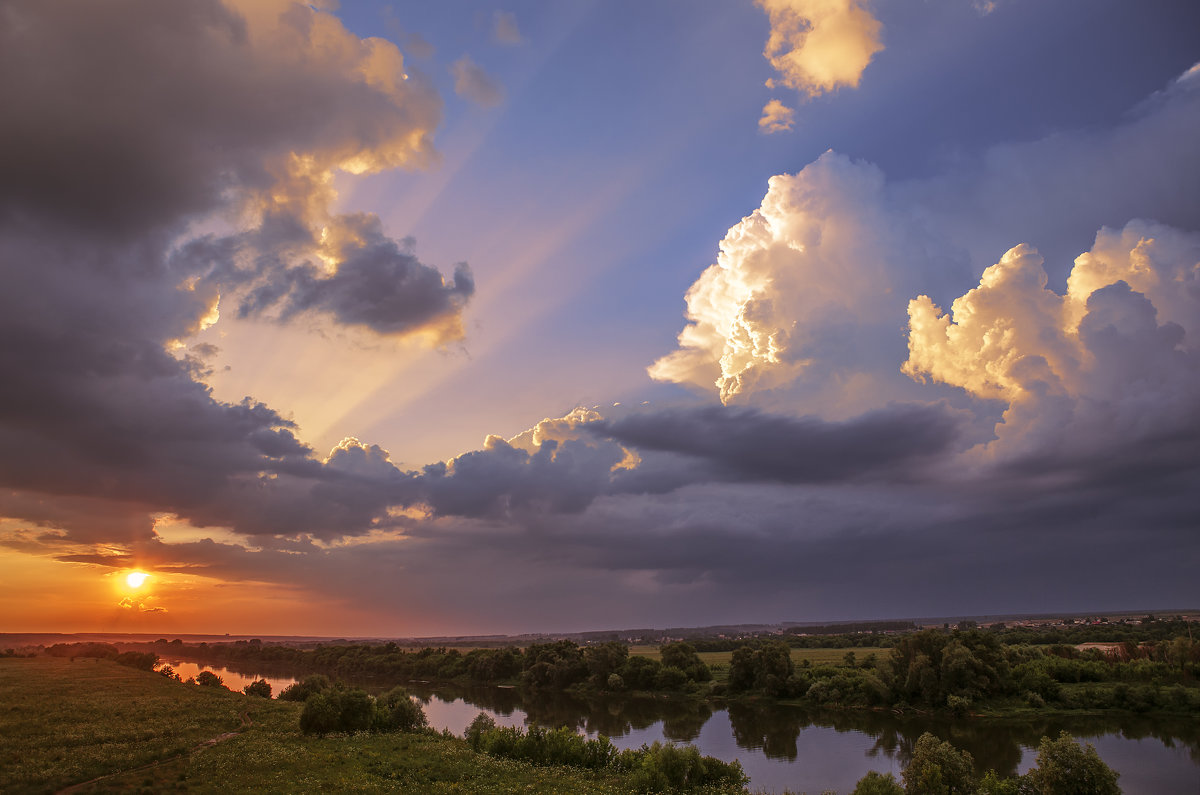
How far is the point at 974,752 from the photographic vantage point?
61.5m

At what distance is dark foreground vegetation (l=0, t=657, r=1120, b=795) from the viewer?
37875 mm

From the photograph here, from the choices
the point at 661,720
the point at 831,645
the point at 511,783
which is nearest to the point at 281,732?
the point at 511,783

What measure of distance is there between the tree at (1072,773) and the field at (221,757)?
2553cm

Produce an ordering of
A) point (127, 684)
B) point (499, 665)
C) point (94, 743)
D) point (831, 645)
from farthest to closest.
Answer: point (831, 645) → point (499, 665) → point (127, 684) → point (94, 743)

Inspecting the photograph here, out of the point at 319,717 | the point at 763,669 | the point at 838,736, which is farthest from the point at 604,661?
the point at 319,717

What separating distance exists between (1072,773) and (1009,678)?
5856cm

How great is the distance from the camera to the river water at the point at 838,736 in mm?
53656

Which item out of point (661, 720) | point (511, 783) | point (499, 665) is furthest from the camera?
point (499, 665)

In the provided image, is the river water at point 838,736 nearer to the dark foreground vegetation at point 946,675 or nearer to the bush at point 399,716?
the dark foreground vegetation at point 946,675

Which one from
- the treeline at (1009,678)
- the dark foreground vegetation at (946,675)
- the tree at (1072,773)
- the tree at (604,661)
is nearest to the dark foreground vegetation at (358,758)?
the tree at (1072,773)

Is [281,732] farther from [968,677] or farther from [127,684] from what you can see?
[968,677]

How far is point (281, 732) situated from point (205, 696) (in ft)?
131

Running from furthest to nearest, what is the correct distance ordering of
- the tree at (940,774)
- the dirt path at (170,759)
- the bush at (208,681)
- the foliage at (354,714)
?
the bush at (208,681) → the foliage at (354,714) → the dirt path at (170,759) → the tree at (940,774)

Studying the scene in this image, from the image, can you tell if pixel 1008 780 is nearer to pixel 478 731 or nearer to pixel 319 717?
pixel 478 731
